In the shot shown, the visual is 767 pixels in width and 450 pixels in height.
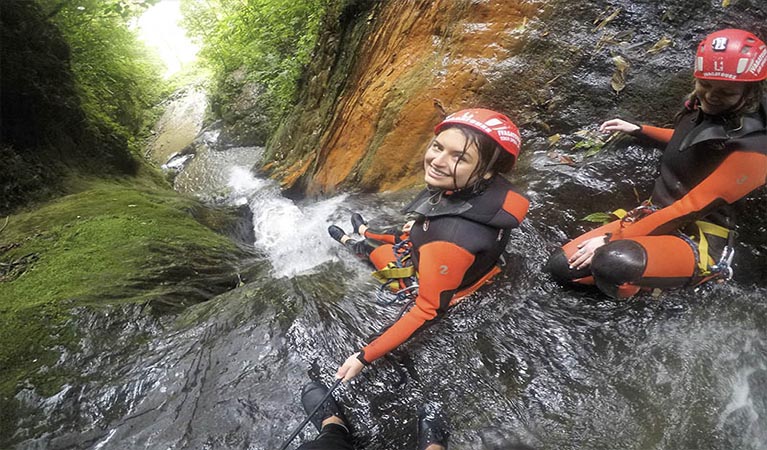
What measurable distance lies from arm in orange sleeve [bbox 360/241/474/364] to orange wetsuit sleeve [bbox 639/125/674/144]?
2.26 meters

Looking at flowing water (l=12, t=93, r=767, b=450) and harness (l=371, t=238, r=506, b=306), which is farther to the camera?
harness (l=371, t=238, r=506, b=306)

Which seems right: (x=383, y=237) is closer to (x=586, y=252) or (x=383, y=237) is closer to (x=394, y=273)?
(x=394, y=273)

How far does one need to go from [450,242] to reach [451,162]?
0.50 metres

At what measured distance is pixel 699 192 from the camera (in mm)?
2523

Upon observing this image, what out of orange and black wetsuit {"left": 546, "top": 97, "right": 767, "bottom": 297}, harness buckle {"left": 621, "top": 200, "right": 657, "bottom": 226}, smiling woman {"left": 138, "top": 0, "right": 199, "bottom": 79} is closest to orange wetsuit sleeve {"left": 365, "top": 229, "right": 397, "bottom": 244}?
orange and black wetsuit {"left": 546, "top": 97, "right": 767, "bottom": 297}

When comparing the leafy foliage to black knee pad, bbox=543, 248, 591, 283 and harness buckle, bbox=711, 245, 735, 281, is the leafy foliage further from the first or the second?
harness buckle, bbox=711, 245, 735, 281

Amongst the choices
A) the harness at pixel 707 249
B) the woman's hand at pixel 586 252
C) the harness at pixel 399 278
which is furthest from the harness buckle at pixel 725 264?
the harness at pixel 399 278

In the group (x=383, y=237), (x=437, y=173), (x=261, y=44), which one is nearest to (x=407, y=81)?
(x=383, y=237)

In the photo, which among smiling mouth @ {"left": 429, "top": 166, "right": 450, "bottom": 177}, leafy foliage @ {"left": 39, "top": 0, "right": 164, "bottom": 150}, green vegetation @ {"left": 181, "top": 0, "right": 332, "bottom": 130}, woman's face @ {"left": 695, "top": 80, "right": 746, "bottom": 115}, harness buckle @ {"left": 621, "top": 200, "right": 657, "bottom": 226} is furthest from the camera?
green vegetation @ {"left": 181, "top": 0, "right": 332, "bottom": 130}

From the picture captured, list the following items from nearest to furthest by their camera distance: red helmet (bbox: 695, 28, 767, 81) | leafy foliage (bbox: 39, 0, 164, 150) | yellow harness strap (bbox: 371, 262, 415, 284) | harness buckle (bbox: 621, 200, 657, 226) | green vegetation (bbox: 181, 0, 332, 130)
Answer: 1. red helmet (bbox: 695, 28, 767, 81)
2. harness buckle (bbox: 621, 200, 657, 226)
3. yellow harness strap (bbox: 371, 262, 415, 284)
4. leafy foliage (bbox: 39, 0, 164, 150)
5. green vegetation (bbox: 181, 0, 332, 130)

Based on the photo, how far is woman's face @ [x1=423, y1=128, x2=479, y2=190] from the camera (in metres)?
2.44

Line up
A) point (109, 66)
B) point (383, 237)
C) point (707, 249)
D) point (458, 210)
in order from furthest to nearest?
1. point (109, 66)
2. point (383, 237)
3. point (707, 249)
4. point (458, 210)

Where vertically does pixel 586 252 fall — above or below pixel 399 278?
above

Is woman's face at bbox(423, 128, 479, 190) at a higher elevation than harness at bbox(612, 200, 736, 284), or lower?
Result: higher
